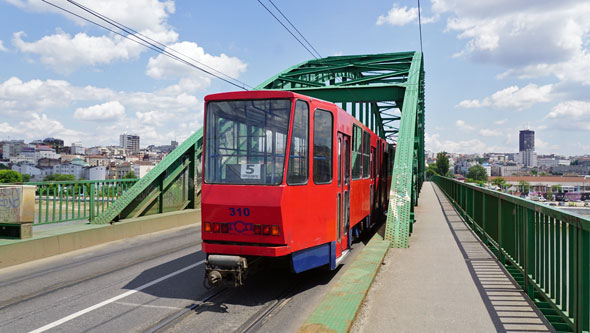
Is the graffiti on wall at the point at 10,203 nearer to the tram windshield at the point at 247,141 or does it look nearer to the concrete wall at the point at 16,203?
the concrete wall at the point at 16,203

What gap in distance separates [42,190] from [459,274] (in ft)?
29.8

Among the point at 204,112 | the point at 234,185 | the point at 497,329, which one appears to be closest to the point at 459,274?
the point at 497,329

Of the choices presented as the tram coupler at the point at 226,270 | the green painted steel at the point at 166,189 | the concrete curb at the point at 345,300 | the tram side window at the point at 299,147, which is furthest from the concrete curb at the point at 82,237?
the concrete curb at the point at 345,300

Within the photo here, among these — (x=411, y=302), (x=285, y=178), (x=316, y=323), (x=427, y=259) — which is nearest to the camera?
(x=316, y=323)

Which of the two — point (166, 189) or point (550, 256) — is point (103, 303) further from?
point (166, 189)

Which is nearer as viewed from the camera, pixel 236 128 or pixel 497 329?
pixel 497 329

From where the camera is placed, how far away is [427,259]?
8.73m

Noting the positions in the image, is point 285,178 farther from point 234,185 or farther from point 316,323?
point 316,323

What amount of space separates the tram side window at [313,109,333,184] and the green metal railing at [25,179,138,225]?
6482mm

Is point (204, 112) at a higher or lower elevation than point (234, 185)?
higher

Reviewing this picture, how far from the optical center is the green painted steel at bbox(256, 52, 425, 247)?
1104cm

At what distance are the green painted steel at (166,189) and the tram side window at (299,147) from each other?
7.55 m

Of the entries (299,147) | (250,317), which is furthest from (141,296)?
(299,147)

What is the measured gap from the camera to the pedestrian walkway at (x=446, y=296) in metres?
4.98
